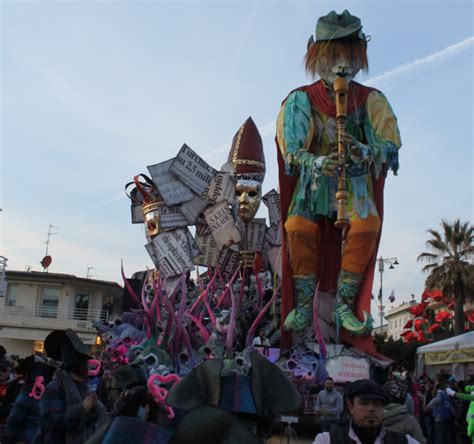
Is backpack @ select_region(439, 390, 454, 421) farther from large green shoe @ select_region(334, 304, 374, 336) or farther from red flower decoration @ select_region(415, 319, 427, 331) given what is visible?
red flower decoration @ select_region(415, 319, 427, 331)

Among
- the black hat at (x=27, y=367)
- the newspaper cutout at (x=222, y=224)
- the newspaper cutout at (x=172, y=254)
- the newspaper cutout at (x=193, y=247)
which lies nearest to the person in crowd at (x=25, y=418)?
the black hat at (x=27, y=367)

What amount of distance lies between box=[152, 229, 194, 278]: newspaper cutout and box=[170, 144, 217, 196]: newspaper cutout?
1527 millimetres

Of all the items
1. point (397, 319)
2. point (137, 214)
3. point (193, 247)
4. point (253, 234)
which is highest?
point (397, 319)

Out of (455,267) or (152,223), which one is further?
(455,267)

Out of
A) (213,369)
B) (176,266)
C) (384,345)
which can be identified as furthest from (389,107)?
(384,345)

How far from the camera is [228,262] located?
52.5ft

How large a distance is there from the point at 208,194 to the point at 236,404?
1415 cm

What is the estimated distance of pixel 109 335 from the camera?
1265cm

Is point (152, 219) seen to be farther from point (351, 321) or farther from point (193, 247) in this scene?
Result: point (351, 321)

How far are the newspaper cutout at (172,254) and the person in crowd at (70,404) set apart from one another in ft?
36.4

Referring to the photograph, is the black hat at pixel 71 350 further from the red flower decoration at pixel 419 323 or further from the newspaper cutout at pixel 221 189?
the red flower decoration at pixel 419 323

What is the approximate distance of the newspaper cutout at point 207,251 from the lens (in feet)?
54.9

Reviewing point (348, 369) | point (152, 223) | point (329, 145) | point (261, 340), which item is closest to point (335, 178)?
point (329, 145)

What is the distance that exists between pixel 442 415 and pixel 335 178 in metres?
4.32
